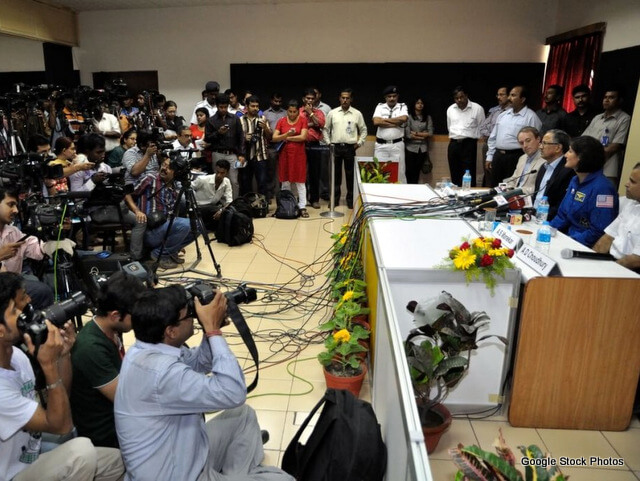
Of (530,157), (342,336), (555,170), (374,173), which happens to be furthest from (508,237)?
(374,173)

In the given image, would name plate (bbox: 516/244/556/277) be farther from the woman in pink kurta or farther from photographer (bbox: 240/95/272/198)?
photographer (bbox: 240/95/272/198)

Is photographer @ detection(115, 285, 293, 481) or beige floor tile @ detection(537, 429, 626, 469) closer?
photographer @ detection(115, 285, 293, 481)

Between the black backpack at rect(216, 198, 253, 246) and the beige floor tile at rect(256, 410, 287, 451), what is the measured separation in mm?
2973

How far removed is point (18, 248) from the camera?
303 centimetres

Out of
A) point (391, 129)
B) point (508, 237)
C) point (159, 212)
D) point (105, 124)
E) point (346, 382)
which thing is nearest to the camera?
Answer: point (346, 382)

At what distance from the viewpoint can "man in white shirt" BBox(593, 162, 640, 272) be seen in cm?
264

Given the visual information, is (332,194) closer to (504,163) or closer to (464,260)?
(504,163)

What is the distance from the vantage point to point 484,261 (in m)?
2.32

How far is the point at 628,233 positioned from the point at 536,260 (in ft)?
2.53

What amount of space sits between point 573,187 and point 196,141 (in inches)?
189

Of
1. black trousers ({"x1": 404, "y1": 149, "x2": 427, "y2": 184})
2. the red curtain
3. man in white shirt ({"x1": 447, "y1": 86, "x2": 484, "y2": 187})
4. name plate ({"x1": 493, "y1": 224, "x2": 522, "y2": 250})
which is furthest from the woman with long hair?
name plate ({"x1": 493, "y1": 224, "x2": 522, "y2": 250})

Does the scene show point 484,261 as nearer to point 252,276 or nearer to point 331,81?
point 252,276

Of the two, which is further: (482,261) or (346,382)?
(346,382)

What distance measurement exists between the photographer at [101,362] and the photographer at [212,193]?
3.76 m
